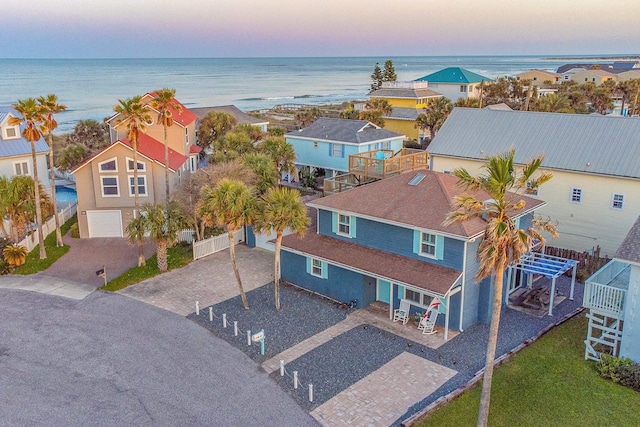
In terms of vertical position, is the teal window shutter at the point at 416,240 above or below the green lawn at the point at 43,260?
above

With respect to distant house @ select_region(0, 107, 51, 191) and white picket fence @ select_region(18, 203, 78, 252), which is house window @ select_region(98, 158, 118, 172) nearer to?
white picket fence @ select_region(18, 203, 78, 252)

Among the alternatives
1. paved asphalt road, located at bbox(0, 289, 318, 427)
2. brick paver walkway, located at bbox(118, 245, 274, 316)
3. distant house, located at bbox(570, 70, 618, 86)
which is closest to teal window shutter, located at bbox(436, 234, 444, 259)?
paved asphalt road, located at bbox(0, 289, 318, 427)

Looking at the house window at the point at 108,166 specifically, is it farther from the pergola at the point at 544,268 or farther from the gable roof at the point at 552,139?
the pergola at the point at 544,268

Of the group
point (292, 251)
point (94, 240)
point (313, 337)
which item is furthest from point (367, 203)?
point (94, 240)

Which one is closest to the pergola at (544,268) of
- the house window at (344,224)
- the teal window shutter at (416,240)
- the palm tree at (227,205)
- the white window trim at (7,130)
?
the teal window shutter at (416,240)

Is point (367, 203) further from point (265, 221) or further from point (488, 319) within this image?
point (488, 319)

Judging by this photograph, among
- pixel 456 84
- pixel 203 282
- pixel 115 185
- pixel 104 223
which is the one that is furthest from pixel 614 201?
pixel 456 84
